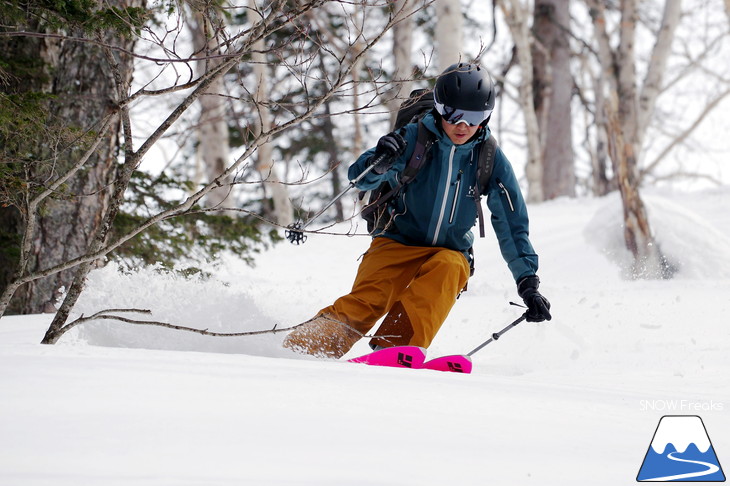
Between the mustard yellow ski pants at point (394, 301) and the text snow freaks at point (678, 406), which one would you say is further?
the mustard yellow ski pants at point (394, 301)

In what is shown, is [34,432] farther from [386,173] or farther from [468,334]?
[468,334]

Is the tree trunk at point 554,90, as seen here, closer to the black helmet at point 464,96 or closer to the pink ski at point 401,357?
the black helmet at point 464,96

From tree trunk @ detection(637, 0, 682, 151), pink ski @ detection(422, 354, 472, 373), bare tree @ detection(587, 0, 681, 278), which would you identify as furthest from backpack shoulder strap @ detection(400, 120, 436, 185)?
tree trunk @ detection(637, 0, 682, 151)

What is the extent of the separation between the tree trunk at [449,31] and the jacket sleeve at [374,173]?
5.55 m

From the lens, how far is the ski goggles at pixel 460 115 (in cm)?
391

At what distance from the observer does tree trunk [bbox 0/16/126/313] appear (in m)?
5.18

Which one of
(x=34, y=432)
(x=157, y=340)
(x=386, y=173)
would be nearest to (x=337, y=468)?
(x=34, y=432)

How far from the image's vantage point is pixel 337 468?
1.81m

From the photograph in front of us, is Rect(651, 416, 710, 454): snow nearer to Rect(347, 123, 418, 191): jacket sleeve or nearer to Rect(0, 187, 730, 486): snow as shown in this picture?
Rect(0, 187, 730, 486): snow

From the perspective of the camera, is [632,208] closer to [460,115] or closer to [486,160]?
[486,160]

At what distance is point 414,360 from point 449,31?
6.58 meters

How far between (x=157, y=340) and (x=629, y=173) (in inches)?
227

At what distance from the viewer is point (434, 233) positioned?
4.18 m

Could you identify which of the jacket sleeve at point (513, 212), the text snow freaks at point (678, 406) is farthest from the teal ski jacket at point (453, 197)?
the text snow freaks at point (678, 406)
